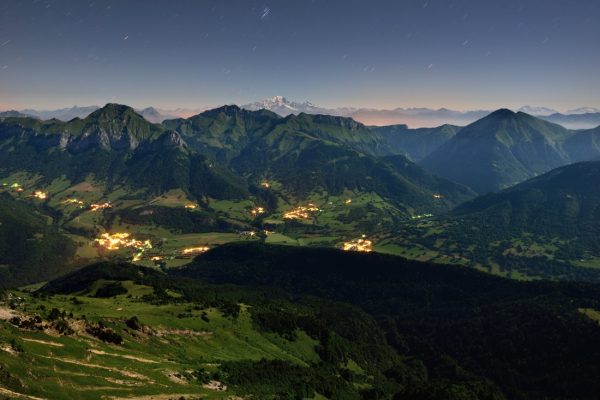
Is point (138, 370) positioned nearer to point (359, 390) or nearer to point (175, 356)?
point (175, 356)

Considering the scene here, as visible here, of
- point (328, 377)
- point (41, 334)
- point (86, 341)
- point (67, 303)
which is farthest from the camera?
point (328, 377)

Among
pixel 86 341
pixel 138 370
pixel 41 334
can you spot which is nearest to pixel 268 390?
pixel 138 370

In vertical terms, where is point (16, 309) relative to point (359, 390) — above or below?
above

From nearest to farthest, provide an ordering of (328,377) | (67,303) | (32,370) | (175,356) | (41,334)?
(32,370) < (41,334) < (175,356) < (67,303) < (328,377)

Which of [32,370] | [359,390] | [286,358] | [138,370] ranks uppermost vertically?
[32,370]

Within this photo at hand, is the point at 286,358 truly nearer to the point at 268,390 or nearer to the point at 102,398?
the point at 268,390

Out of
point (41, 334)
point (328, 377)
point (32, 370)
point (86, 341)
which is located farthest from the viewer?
point (328, 377)

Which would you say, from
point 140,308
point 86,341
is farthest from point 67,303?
point 86,341

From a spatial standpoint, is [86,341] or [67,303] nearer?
[86,341]

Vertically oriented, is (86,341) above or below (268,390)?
above
